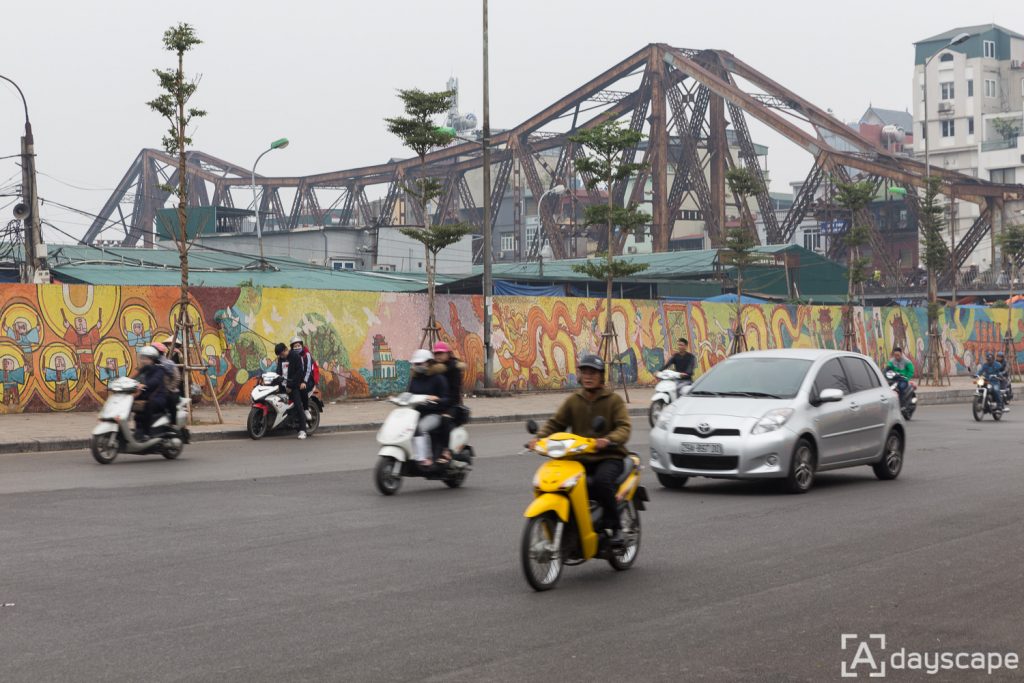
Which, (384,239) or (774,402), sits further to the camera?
(384,239)

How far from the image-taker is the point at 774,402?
547 inches

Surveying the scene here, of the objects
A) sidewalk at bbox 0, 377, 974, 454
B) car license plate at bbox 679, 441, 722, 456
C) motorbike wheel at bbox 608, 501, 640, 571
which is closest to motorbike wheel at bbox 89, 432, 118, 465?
sidewalk at bbox 0, 377, 974, 454

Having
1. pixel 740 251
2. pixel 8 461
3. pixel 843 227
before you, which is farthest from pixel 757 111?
pixel 8 461

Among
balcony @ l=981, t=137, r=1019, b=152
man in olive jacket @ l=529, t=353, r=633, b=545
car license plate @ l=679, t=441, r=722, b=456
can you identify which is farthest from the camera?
balcony @ l=981, t=137, r=1019, b=152

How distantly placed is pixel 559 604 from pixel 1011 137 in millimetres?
112212

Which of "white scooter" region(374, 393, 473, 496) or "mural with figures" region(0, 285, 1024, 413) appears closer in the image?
"white scooter" region(374, 393, 473, 496)

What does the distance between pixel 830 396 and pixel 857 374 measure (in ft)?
→ 4.80

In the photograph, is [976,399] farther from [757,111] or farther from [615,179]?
[757,111]

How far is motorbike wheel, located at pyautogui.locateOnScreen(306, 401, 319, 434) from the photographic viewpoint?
21.8m

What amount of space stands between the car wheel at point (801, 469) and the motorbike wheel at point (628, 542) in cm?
485

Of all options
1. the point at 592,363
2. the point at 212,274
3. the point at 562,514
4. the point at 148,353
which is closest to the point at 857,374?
the point at 592,363

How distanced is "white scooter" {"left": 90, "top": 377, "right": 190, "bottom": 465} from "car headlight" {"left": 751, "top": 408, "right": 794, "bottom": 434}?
26.8 ft

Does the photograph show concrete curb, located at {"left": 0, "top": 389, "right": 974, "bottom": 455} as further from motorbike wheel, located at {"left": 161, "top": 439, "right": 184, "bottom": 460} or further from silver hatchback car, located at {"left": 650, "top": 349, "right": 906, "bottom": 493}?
silver hatchback car, located at {"left": 650, "top": 349, "right": 906, "bottom": 493}

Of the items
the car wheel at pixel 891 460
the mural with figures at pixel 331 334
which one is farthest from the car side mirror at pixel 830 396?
the mural with figures at pixel 331 334
